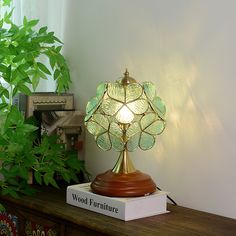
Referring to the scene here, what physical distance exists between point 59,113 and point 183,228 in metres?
0.77

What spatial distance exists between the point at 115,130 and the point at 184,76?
297 millimetres

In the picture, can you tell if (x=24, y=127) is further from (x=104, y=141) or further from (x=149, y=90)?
(x=149, y=90)

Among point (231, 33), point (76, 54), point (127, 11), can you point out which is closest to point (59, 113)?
point (76, 54)

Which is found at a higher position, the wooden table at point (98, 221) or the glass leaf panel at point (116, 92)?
the glass leaf panel at point (116, 92)

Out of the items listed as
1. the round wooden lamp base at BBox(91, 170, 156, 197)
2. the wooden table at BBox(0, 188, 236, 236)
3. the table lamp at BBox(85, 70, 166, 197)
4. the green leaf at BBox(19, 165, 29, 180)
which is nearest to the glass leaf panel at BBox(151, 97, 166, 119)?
the table lamp at BBox(85, 70, 166, 197)

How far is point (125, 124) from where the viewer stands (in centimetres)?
171

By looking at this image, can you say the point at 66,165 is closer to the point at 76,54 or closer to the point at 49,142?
the point at 49,142

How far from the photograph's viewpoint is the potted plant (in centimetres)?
183

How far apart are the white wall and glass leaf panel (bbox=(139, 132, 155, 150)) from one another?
0.41ft

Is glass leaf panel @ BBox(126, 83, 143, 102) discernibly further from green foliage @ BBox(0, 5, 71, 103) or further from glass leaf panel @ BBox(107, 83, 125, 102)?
green foliage @ BBox(0, 5, 71, 103)

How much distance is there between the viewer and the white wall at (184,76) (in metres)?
1.68

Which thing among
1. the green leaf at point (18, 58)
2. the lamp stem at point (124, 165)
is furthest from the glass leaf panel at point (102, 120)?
the green leaf at point (18, 58)

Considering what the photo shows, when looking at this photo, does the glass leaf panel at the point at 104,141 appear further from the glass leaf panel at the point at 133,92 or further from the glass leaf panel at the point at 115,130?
the glass leaf panel at the point at 133,92

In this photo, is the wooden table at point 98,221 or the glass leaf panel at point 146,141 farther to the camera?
the glass leaf panel at point 146,141
